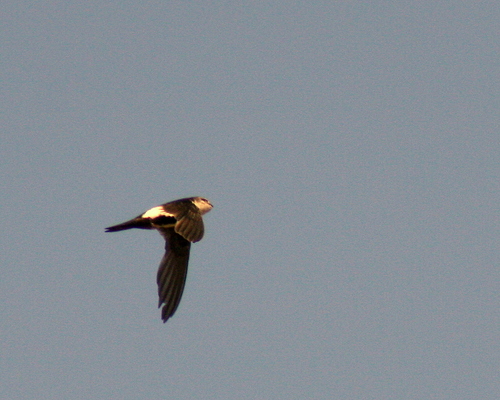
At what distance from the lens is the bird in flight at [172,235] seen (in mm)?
10492

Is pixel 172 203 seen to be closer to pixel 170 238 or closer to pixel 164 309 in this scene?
pixel 170 238

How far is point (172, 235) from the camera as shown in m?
11.0

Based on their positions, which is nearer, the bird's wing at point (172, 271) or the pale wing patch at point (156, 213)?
the bird's wing at point (172, 271)

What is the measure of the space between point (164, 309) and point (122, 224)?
119cm

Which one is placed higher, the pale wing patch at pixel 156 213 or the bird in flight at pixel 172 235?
the pale wing patch at pixel 156 213

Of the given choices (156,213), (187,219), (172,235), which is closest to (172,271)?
(172,235)

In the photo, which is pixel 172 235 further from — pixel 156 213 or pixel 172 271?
pixel 172 271

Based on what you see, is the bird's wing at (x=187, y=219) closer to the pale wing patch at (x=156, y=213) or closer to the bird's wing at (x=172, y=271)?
the pale wing patch at (x=156, y=213)

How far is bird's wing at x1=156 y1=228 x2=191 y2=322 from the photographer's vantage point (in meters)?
10.5

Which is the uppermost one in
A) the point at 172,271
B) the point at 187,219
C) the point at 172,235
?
the point at 187,219

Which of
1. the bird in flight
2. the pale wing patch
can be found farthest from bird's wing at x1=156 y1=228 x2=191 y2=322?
the pale wing patch

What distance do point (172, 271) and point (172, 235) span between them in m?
0.46

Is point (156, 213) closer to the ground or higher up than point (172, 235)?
higher up

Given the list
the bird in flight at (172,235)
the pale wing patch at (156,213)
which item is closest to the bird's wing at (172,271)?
the bird in flight at (172,235)
